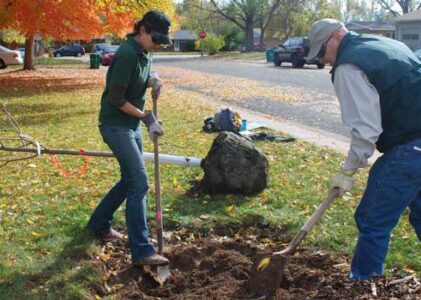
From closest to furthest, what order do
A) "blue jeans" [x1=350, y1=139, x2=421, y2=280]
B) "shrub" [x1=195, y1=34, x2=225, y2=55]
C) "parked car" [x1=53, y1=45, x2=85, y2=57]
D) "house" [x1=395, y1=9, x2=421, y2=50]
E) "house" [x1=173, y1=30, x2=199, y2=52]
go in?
"blue jeans" [x1=350, y1=139, x2=421, y2=280]
"house" [x1=395, y1=9, x2=421, y2=50]
"shrub" [x1=195, y1=34, x2=225, y2=55]
"parked car" [x1=53, y1=45, x2=85, y2=57]
"house" [x1=173, y1=30, x2=199, y2=52]

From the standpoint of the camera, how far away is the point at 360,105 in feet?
10.7

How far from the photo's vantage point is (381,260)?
12.0ft

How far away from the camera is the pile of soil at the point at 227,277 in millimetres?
3887

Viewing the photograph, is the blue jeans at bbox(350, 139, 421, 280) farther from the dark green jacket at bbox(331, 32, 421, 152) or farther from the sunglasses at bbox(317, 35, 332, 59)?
the sunglasses at bbox(317, 35, 332, 59)

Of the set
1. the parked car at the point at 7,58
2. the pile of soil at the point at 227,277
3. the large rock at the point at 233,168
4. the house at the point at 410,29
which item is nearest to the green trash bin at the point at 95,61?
the parked car at the point at 7,58

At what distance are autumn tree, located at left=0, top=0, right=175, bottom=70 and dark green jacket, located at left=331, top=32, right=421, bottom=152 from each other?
51.3 feet

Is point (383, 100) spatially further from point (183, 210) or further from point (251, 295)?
point (183, 210)

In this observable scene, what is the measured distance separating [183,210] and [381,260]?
2477 millimetres

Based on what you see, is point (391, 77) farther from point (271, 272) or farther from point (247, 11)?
point (247, 11)

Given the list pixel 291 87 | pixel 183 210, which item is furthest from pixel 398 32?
pixel 183 210

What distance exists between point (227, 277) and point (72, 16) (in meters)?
16.5

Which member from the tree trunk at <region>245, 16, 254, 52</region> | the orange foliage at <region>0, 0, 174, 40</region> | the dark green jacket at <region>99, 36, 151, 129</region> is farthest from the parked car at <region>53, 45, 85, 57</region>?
the dark green jacket at <region>99, 36, 151, 129</region>

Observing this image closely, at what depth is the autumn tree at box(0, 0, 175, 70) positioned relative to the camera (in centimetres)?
1788

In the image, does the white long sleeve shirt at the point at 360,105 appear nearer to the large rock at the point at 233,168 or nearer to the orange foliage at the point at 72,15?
the large rock at the point at 233,168
